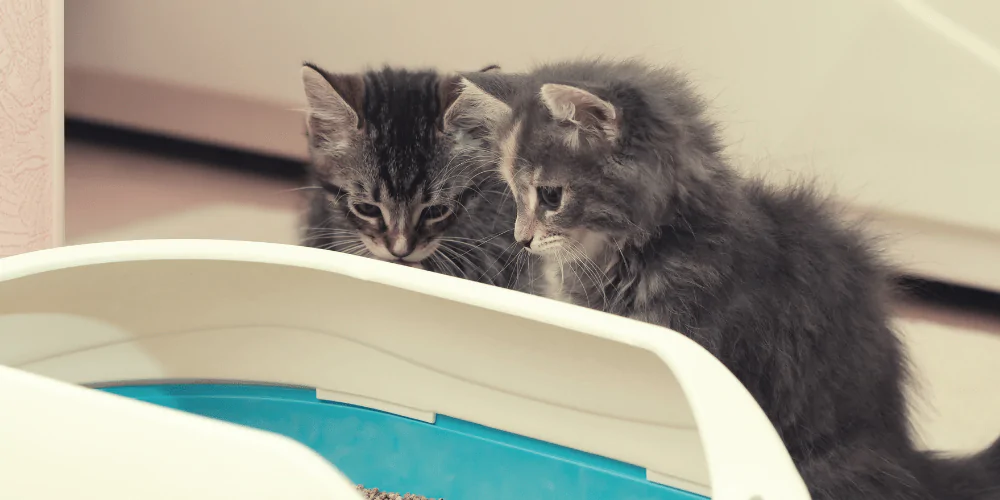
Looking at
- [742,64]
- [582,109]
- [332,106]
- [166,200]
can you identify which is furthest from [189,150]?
[742,64]

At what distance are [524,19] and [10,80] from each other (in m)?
0.90

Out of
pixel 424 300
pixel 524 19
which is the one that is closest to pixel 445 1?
pixel 524 19

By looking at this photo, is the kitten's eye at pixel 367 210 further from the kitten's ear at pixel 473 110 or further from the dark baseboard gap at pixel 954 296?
the dark baseboard gap at pixel 954 296

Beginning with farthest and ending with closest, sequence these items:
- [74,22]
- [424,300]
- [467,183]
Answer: [74,22] < [467,183] < [424,300]

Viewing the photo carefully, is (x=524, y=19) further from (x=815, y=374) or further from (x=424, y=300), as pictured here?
(x=815, y=374)

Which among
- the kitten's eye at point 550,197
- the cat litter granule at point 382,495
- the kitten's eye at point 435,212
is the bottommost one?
the cat litter granule at point 382,495

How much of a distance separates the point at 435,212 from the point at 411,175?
79mm

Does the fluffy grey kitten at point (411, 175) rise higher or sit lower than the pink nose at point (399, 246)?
higher

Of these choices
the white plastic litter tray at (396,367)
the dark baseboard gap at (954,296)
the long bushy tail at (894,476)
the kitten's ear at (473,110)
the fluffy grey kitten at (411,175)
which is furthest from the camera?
the dark baseboard gap at (954,296)

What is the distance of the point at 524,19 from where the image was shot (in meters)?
1.35

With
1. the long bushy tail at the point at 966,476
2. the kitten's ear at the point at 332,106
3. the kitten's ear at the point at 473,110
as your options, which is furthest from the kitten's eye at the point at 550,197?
the long bushy tail at the point at 966,476

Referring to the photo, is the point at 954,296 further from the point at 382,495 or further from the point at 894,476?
the point at 382,495

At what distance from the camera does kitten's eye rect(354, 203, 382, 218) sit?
4.05 ft

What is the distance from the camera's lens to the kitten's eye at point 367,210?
4.05 feet
